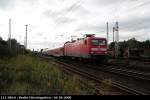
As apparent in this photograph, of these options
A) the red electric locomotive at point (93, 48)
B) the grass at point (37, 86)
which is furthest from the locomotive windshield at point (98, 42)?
the grass at point (37, 86)

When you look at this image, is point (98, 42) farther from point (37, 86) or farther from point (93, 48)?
point (37, 86)

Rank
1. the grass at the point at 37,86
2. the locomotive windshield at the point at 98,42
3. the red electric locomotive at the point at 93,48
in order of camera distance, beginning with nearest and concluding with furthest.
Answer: the grass at the point at 37,86 < the red electric locomotive at the point at 93,48 < the locomotive windshield at the point at 98,42

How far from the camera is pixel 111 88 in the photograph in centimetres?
1245

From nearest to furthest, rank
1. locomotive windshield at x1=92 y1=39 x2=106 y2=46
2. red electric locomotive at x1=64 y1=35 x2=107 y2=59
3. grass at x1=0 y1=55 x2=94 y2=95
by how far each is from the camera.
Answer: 1. grass at x1=0 y1=55 x2=94 y2=95
2. red electric locomotive at x1=64 y1=35 x2=107 y2=59
3. locomotive windshield at x1=92 y1=39 x2=106 y2=46

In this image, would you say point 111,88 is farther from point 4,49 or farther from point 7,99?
point 4,49

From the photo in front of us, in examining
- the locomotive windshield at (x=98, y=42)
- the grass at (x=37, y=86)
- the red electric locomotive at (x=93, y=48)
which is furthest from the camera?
the locomotive windshield at (x=98, y=42)

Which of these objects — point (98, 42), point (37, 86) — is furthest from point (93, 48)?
point (37, 86)

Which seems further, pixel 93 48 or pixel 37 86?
pixel 93 48

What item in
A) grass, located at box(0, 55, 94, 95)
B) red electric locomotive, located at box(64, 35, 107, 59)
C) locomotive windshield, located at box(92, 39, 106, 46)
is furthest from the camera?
locomotive windshield, located at box(92, 39, 106, 46)

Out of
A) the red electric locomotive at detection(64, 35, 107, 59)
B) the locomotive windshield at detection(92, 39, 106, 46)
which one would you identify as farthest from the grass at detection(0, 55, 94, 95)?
the locomotive windshield at detection(92, 39, 106, 46)

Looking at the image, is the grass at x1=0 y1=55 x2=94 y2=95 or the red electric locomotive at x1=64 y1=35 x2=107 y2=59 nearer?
the grass at x1=0 y1=55 x2=94 y2=95

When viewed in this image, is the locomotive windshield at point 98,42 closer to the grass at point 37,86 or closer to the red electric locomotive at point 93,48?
the red electric locomotive at point 93,48

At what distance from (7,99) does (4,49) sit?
84.4 feet

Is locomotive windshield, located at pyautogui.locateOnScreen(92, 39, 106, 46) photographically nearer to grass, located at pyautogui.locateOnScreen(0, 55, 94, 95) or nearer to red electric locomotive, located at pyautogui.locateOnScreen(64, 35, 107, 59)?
red electric locomotive, located at pyautogui.locateOnScreen(64, 35, 107, 59)
